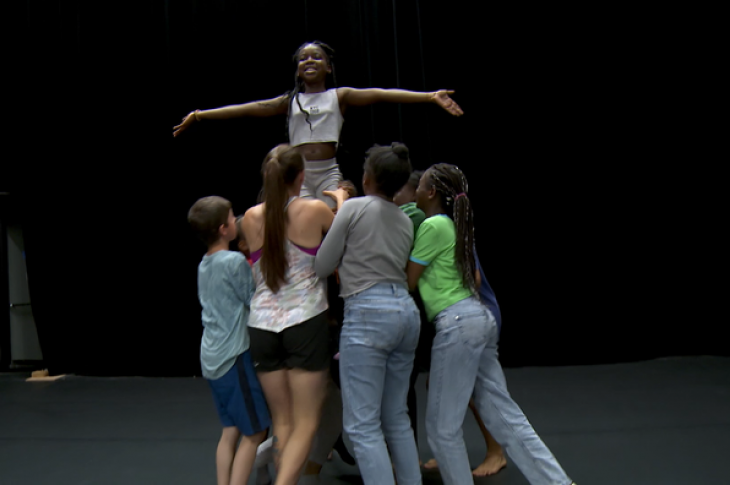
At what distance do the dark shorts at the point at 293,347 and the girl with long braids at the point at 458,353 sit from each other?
1.26 ft

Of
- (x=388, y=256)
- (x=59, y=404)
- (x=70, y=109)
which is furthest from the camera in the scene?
(x=70, y=109)

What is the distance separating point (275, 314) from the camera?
233 cm

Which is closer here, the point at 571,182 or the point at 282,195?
the point at 282,195

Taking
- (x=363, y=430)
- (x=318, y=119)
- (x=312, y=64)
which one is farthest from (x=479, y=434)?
(x=312, y=64)

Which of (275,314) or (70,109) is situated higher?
(70,109)

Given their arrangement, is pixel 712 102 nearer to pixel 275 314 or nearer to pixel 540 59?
pixel 540 59

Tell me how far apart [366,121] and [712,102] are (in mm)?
2783

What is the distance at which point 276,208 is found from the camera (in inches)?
92.0

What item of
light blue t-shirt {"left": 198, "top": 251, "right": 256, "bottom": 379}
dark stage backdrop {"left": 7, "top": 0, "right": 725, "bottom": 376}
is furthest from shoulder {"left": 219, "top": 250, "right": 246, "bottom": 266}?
dark stage backdrop {"left": 7, "top": 0, "right": 725, "bottom": 376}

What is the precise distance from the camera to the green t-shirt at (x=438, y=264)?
8.03 ft

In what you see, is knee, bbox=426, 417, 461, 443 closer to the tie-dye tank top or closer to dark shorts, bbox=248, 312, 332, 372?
dark shorts, bbox=248, 312, 332, 372

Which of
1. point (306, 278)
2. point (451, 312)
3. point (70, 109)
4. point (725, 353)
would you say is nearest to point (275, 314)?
point (306, 278)

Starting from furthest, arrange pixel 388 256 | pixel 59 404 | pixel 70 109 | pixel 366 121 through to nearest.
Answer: pixel 70 109, pixel 366 121, pixel 59 404, pixel 388 256

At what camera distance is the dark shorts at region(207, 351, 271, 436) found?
7.94 ft
